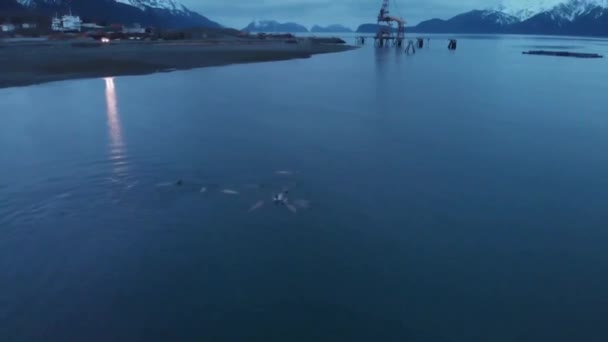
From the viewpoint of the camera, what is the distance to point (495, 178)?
15.5 meters

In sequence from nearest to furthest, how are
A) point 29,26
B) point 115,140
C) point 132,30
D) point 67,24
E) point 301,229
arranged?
point 301,229 < point 115,140 < point 29,26 < point 67,24 < point 132,30

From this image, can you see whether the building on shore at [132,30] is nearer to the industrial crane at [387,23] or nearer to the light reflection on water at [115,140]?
the industrial crane at [387,23]

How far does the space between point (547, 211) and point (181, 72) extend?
119ft

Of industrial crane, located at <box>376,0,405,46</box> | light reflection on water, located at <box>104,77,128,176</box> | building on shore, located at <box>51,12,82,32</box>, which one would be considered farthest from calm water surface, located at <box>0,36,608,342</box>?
building on shore, located at <box>51,12,82,32</box>

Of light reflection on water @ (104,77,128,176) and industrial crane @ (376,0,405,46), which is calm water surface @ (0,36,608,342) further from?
industrial crane @ (376,0,405,46)

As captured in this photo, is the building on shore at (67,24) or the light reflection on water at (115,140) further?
the building on shore at (67,24)

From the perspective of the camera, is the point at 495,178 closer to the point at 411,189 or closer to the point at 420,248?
the point at 411,189

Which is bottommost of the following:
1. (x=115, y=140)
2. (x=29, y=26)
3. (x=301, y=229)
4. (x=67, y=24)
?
(x=301, y=229)

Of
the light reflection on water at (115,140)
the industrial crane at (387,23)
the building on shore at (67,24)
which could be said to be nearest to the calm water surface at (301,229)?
the light reflection on water at (115,140)

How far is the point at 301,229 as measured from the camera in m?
11.5

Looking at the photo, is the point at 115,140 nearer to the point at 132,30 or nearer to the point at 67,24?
the point at 132,30

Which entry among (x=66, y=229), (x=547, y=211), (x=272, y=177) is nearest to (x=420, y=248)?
(x=547, y=211)

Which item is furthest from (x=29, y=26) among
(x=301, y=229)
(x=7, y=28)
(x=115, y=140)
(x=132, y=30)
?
(x=301, y=229)

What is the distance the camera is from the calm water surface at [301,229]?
324 inches
